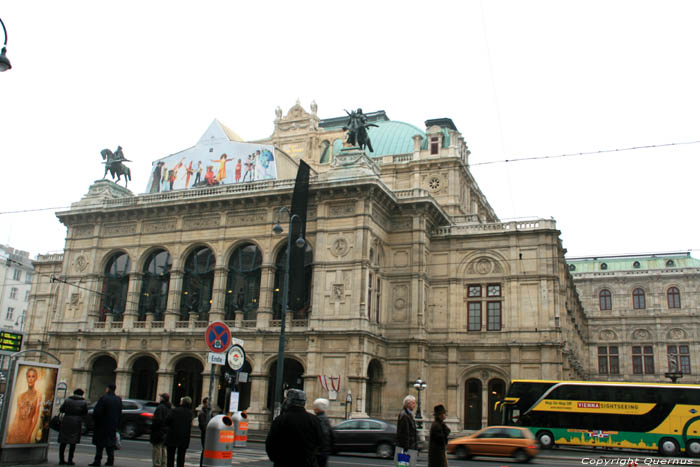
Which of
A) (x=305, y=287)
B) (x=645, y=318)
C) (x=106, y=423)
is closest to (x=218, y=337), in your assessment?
(x=106, y=423)

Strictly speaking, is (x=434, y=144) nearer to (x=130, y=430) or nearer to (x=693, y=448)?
(x=693, y=448)

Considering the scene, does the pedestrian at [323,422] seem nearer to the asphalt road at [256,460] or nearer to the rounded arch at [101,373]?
the asphalt road at [256,460]

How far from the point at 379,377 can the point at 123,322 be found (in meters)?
18.9

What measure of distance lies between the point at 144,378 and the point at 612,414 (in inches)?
1304

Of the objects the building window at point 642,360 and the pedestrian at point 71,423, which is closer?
the pedestrian at point 71,423

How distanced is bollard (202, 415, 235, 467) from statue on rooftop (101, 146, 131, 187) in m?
44.5

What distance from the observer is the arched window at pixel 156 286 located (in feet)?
157

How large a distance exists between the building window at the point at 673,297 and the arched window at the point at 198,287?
5483cm

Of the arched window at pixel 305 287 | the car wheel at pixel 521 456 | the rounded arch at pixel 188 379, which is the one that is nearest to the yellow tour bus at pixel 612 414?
the car wheel at pixel 521 456

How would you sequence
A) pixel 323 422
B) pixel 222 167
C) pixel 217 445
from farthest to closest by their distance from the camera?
pixel 222 167 → pixel 217 445 → pixel 323 422

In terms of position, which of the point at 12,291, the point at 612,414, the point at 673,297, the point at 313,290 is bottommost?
the point at 612,414

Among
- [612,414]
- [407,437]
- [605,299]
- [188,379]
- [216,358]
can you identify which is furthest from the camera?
[605,299]

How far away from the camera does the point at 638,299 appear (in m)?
77.9

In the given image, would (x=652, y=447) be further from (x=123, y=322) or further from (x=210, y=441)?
(x=123, y=322)
